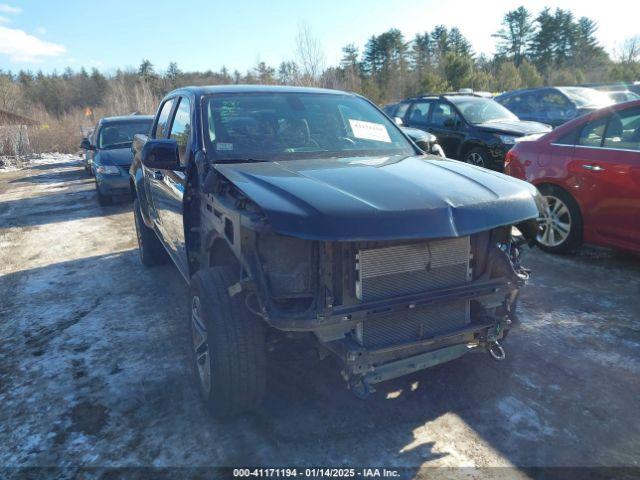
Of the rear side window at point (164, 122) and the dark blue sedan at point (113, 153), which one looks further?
the dark blue sedan at point (113, 153)

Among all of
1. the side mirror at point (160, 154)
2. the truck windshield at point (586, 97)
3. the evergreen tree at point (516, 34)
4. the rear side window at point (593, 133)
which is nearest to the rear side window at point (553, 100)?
the truck windshield at point (586, 97)

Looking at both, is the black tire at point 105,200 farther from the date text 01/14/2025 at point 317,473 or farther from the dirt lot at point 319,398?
the date text 01/14/2025 at point 317,473

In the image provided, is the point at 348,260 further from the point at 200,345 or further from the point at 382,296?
the point at 200,345

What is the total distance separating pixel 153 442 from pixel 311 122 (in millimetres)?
2373

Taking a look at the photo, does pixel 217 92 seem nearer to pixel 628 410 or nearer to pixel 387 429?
pixel 387 429

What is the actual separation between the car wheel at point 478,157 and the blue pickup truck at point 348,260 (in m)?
6.08

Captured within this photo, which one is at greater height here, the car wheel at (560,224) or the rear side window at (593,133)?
the rear side window at (593,133)

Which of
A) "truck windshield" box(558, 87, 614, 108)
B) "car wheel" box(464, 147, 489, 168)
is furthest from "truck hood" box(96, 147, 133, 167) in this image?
"truck windshield" box(558, 87, 614, 108)

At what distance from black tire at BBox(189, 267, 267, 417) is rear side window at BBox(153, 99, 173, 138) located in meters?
2.28

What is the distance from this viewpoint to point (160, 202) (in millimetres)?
4301

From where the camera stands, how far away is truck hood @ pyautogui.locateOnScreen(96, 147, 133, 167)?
9570mm

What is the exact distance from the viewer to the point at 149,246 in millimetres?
5523

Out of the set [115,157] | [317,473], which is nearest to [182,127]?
[317,473]

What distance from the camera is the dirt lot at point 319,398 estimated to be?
8.25 ft
